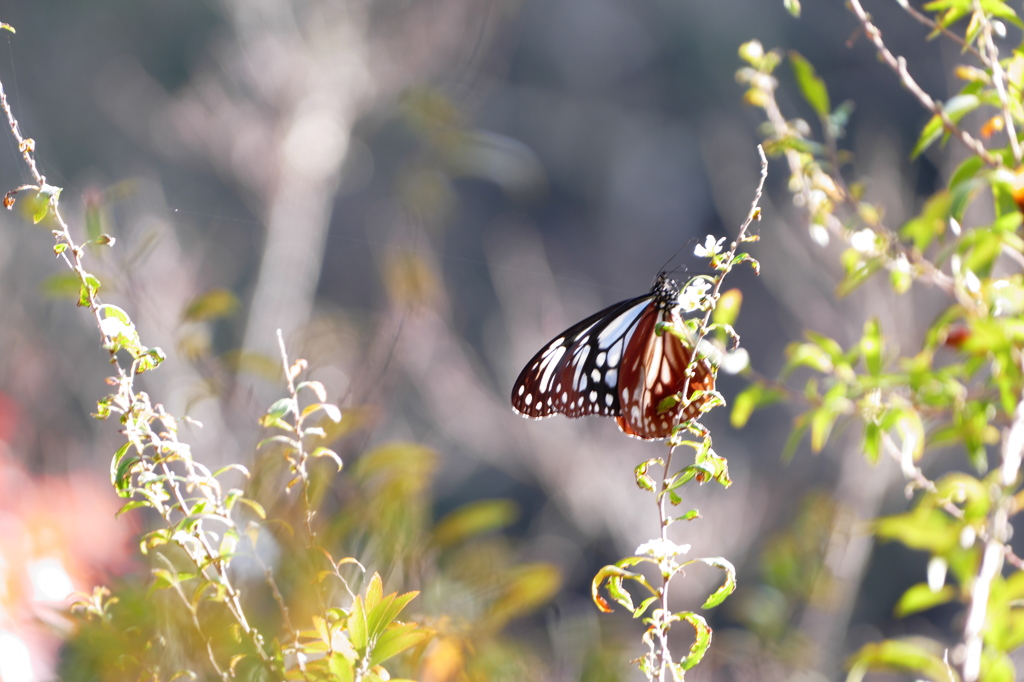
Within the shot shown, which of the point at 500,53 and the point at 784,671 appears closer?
the point at 784,671

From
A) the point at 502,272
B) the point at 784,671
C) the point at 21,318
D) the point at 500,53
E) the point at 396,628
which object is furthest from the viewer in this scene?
the point at 500,53

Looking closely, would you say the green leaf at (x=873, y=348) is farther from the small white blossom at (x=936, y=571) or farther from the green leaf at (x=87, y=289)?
the green leaf at (x=87, y=289)

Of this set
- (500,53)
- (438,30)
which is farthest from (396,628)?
(500,53)

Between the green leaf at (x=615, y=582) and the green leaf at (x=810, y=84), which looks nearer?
the green leaf at (x=615, y=582)

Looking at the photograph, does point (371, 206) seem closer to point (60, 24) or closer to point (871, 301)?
point (60, 24)

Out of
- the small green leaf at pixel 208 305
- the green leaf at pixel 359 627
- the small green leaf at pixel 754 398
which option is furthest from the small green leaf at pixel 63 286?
the small green leaf at pixel 754 398

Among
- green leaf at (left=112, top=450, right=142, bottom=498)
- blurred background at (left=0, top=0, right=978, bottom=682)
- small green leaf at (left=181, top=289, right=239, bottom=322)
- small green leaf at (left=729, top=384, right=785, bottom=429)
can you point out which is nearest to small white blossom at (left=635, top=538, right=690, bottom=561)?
blurred background at (left=0, top=0, right=978, bottom=682)
